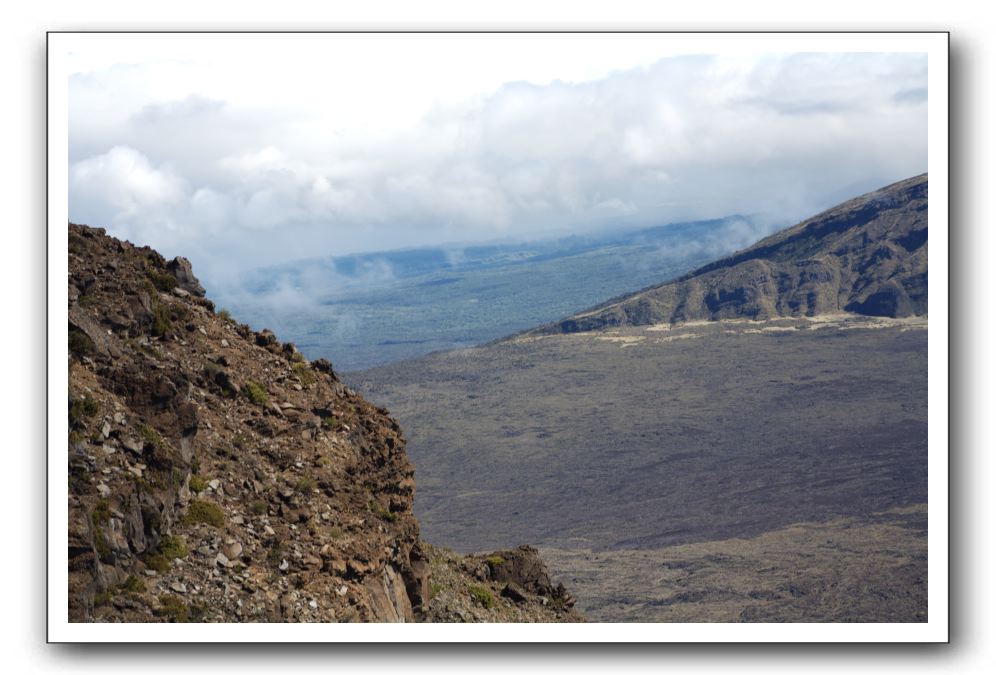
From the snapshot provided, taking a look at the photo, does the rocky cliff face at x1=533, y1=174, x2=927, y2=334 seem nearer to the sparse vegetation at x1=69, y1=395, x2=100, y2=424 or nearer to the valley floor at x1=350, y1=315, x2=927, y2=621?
the valley floor at x1=350, y1=315, x2=927, y2=621

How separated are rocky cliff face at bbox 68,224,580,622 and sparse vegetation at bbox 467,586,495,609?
114 millimetres

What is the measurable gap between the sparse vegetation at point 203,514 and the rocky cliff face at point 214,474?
0.06ft

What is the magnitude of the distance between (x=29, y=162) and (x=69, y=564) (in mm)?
5677

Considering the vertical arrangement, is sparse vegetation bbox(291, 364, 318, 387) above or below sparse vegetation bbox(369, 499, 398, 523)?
above

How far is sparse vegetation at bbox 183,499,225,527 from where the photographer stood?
1546cm

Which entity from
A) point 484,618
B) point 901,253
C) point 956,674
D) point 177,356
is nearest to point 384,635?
point 484,618

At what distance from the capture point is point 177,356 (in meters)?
17.6

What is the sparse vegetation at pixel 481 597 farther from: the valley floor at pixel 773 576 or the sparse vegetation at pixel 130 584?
the valley floor at pixel 773 576

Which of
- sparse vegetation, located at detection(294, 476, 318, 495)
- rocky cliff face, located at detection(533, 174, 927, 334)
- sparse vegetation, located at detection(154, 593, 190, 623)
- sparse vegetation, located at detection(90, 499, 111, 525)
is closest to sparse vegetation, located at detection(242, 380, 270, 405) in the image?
sparse vegetation, located at detection(294, 476, 318, 495)

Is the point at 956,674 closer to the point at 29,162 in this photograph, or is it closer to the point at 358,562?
the point at 358,562

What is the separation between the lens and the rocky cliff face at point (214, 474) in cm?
1483

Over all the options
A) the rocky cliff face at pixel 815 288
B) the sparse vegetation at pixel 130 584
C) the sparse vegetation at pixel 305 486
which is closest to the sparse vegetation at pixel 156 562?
the sparse vegetation at pixel 130 584

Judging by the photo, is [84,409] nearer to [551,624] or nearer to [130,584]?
[130,584]

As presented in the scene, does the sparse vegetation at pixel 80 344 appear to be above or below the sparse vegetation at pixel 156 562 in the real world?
above
